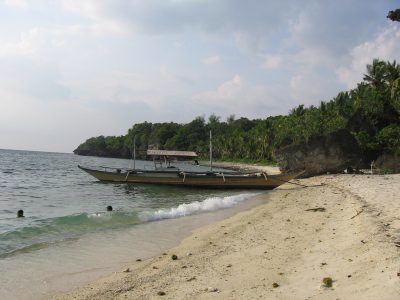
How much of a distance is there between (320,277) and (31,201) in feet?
64.2

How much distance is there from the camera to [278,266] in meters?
6.91

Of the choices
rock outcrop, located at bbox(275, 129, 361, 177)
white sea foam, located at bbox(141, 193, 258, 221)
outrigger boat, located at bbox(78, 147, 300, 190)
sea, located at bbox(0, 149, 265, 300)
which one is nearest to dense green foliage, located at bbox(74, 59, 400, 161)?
rock outcrop, located at bbox(275, 129, 361, 177)

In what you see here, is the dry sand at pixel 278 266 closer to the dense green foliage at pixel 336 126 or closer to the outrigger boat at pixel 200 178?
the outrigger boat at pixel 200 178

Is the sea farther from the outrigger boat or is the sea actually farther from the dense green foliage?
the dense green foliage

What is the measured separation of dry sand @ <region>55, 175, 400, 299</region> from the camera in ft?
17.5

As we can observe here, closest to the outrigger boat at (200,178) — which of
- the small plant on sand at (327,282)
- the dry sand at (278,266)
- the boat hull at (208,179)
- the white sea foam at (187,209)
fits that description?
the boat hull at (208,179)

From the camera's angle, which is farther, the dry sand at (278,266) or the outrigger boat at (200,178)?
the outrigger boat at (200,178)

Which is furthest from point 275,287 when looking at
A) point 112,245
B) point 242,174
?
point 242,174

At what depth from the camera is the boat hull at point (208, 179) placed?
2916 centimetres

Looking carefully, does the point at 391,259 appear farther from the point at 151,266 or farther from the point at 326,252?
the point at 151,266

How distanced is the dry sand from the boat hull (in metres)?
18.1

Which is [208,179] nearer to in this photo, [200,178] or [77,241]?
[200,178]

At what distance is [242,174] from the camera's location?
30.6 metres

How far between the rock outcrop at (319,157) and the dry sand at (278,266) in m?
21.4
